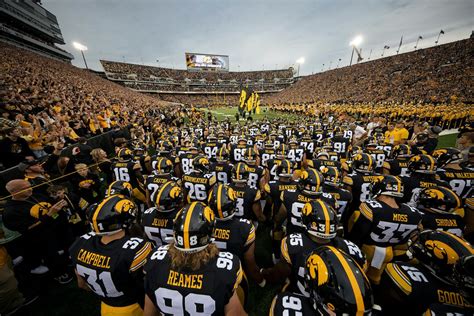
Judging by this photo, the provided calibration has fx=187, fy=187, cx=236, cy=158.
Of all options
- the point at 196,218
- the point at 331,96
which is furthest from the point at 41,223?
the point at 331,96

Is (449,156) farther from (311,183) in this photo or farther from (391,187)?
(311,183)

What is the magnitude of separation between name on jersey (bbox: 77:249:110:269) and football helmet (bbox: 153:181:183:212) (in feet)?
3.36

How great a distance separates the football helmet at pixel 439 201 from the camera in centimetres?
292

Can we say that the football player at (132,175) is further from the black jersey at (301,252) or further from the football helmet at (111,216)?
the black jersey at (301,252)

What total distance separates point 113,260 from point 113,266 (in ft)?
0.21

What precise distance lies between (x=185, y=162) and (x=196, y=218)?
17.3ft

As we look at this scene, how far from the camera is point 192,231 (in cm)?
195

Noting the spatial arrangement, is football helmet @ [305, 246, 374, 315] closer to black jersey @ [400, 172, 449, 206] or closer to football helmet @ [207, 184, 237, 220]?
football helmet @ [207, 184, 237, 220]

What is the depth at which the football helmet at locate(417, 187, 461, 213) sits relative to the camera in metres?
2.92

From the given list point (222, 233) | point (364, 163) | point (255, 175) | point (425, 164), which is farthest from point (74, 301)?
point (425, 164)

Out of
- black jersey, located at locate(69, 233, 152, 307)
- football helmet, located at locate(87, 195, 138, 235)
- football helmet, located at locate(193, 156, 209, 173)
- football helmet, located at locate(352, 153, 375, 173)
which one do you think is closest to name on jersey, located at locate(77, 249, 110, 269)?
black jersey, located at locate(69, 233, 152, 307)

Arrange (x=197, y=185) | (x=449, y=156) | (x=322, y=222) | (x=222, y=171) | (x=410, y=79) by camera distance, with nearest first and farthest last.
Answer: (x=322, y=222) → (x=197, y=185) → (x=449, y=156) → (x=222, y=171) → (x=410, y=79)

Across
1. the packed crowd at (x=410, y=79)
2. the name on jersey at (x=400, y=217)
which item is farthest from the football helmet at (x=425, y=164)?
the packed crowd at (x=410, y=79)

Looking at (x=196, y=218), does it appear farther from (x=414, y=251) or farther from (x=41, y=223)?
(x=41, y=223)
